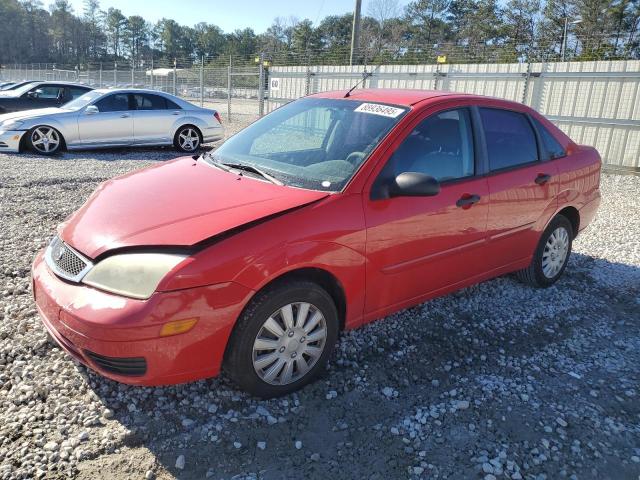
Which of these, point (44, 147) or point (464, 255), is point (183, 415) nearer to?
point (464, 255)

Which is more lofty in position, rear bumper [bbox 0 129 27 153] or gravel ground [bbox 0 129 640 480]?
rear bumper [bbox 0 129 27 153]

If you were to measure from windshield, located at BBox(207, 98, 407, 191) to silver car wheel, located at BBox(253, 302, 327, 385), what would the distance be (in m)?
0.75

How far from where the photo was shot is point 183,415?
2.70 metres

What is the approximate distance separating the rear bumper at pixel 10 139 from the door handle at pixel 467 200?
381 inches

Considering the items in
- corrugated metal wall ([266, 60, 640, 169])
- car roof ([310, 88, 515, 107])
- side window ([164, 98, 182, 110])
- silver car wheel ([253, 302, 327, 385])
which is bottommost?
silver car wheel ([253, 302, 327, 385])

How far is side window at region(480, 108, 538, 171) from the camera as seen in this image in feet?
12.7

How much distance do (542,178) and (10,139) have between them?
32.6 ft

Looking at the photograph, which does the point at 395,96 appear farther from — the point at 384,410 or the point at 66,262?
the point at 66,262

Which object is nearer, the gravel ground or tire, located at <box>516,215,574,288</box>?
the gravel ground

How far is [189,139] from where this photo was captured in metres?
11.7

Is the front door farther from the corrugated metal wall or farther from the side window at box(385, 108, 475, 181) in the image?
the corrugated metal wall

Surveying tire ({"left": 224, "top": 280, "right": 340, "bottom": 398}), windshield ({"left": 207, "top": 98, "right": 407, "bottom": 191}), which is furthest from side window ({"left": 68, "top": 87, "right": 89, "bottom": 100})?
tire ({"left": 224, "top": 280, "right": 340, "bottom": 398})

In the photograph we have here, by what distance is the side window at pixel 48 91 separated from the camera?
13368 mm

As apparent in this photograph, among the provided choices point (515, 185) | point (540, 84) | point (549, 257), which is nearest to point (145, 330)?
point (515, 185)
